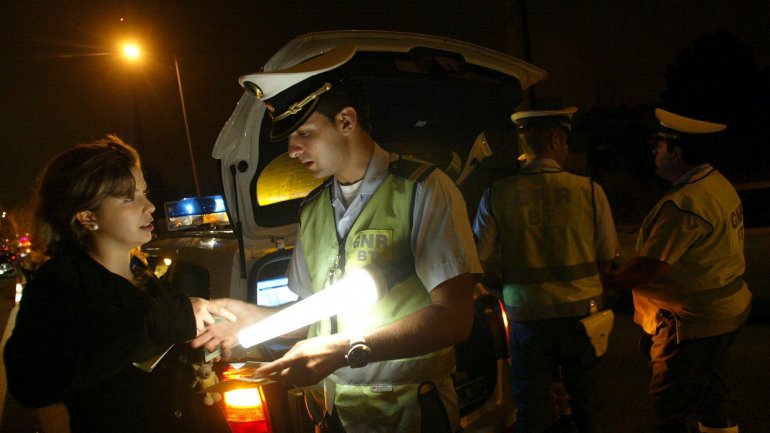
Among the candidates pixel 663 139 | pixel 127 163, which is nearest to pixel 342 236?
pixel 127 163

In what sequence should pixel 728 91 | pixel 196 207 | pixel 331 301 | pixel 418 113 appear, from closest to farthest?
pixel 331 301 → pixel 418 113 → pixel 196 207 → pixel 728 91

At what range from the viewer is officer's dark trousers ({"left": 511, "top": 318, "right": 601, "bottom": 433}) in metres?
3.03

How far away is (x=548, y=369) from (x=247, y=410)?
1814mm

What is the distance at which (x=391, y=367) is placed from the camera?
181 cm

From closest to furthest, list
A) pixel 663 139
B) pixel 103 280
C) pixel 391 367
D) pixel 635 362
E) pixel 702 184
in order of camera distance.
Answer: pixel 103 280 → pixel 391 367 → pixel 702 184 → pixel 663 139 → pixel 635 362

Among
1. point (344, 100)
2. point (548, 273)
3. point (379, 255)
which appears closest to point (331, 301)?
point (379, 255)

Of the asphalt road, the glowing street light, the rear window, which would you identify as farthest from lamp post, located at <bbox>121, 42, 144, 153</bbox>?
the rear window

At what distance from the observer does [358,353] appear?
1.55m

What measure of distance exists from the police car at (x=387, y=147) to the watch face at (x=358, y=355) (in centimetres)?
72

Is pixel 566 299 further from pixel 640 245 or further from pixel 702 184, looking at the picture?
pixel 702 184

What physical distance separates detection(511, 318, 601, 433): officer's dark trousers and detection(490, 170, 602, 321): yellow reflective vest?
0.35 ft

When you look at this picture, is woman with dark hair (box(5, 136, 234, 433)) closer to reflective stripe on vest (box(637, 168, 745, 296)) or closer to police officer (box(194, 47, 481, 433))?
police officer (box(194, 47, 481, 433))

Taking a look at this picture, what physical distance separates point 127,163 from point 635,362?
5.24 m

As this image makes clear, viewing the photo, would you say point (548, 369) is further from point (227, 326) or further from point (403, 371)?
point (227, 326)
